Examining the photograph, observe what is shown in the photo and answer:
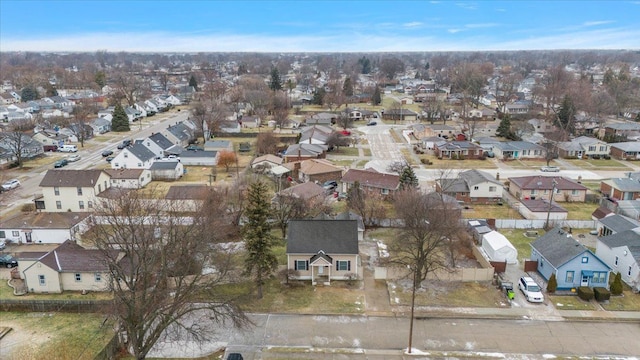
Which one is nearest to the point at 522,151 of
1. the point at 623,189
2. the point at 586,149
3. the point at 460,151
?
the point at 460,151

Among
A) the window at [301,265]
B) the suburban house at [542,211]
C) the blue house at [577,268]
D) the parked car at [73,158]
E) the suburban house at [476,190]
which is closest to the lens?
the blue house at [577,268]

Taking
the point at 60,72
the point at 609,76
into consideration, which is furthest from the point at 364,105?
the point at 60,72

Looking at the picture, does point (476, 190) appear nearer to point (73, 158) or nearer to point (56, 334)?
point (56, 334)

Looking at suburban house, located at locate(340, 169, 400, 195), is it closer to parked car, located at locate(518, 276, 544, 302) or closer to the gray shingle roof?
the gray shingle roof

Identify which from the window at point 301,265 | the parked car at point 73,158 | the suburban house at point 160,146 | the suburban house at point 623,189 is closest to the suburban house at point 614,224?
the suburban house at point 623,189

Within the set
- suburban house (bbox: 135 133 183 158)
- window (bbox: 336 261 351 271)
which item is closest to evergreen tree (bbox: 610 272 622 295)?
window (bbox: 336 261 351 271)

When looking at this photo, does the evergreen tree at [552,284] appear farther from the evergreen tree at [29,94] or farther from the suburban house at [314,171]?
the evergreen tree at [29,94]
